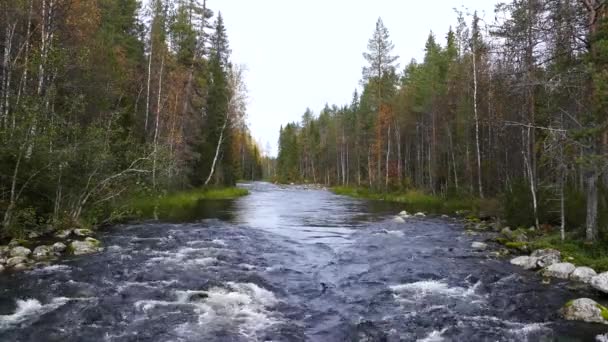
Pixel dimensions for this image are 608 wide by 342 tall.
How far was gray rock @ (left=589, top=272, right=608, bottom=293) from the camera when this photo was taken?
9577mm

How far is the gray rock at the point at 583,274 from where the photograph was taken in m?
10.7

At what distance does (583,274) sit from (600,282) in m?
1.16

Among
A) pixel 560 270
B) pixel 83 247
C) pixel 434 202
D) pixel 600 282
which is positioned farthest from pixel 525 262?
pixel 434 202

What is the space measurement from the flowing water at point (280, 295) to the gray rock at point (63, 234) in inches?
57.3

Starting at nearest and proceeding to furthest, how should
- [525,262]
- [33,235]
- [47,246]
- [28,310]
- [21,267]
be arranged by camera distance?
[28,310], [21,267], [525,262], [47,246], [33,235]

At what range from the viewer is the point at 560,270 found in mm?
11352

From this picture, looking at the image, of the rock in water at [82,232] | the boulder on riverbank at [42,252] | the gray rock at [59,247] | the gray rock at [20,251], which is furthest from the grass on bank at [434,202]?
the gray rock at [20,251]

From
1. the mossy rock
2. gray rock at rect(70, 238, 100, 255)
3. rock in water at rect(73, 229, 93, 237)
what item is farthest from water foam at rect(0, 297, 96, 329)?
the mossy rock

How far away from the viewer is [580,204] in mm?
15734

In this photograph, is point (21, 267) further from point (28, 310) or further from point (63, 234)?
point (63, 234)

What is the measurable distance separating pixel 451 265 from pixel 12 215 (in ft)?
44.5

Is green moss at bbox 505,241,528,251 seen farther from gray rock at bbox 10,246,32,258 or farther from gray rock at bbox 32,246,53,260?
gray rock at bbox 10,246,32,258

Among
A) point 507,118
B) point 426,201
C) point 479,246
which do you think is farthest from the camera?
point 426,201

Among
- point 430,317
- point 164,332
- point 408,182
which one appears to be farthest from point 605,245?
point 408,182
